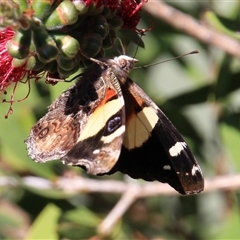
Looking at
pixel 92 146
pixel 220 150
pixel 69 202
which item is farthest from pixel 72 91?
pixel 220 150

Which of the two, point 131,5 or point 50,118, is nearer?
point 131,5

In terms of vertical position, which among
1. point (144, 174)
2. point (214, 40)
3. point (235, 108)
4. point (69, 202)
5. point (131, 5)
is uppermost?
point (131, 5)

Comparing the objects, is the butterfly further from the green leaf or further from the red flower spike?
the green leaf

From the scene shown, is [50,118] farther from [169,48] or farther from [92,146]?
[169,48]

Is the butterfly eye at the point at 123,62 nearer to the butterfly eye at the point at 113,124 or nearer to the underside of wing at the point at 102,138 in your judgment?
the underside of wing at the point at 102,138

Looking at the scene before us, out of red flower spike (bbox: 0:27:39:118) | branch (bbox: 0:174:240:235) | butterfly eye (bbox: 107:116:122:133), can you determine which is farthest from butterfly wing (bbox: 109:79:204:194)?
branch (bbox: 0:174:240:235)

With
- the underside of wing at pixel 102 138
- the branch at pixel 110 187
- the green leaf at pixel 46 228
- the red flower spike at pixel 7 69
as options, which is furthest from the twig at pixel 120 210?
the red flower spike at pixel 7 69
